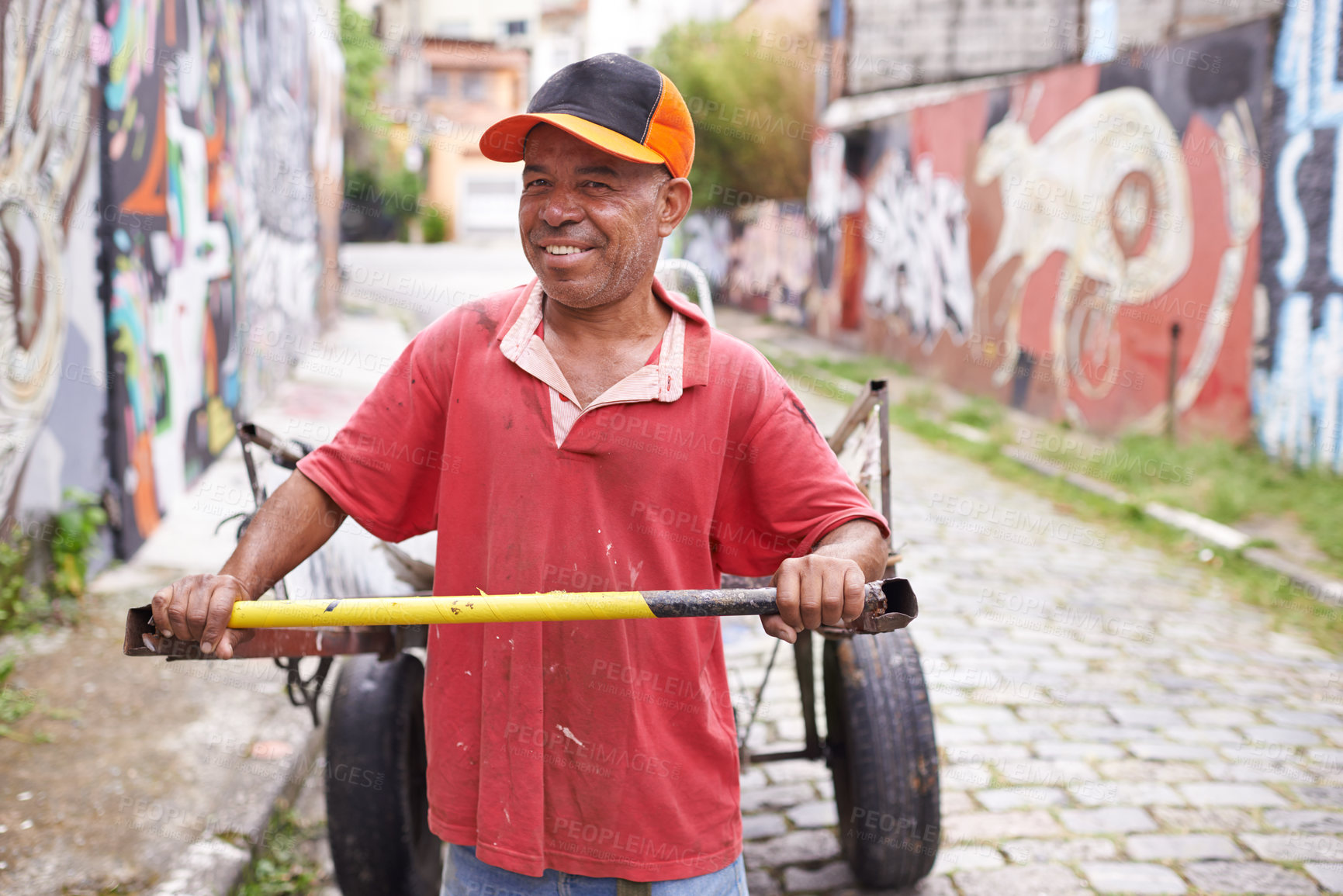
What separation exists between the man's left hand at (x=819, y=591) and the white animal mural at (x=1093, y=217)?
27.7 ft

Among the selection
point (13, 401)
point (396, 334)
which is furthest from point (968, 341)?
point (13, 401)

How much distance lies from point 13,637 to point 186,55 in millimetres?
3723

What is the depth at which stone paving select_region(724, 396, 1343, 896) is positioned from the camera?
3.33 m

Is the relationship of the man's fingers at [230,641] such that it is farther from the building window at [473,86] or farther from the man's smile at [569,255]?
the building window at [473,86]

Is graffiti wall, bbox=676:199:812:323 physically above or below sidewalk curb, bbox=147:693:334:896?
above

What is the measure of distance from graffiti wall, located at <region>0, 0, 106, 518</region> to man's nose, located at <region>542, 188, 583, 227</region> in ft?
10.4

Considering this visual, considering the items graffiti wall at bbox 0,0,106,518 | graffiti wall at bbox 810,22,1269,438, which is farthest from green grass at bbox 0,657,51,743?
graffiti wall at bbox 810,22,1269,438

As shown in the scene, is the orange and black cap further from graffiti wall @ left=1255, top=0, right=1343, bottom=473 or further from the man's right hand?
graffiti wall @ left=1255, top=0, right=1343, bottom=473

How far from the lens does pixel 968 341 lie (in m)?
13.0

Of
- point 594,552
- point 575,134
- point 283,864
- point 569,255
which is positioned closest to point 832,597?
point 594,552

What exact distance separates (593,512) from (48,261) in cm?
371

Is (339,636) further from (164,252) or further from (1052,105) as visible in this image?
(1052,105)

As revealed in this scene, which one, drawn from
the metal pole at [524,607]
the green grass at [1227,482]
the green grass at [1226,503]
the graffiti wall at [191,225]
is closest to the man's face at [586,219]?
the metal pole at [524,607]

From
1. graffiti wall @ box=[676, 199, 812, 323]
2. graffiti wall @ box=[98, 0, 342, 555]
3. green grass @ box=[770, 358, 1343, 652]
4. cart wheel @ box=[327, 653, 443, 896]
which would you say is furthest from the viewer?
graffiti wall @ box=[676, 199, 812, 323]
